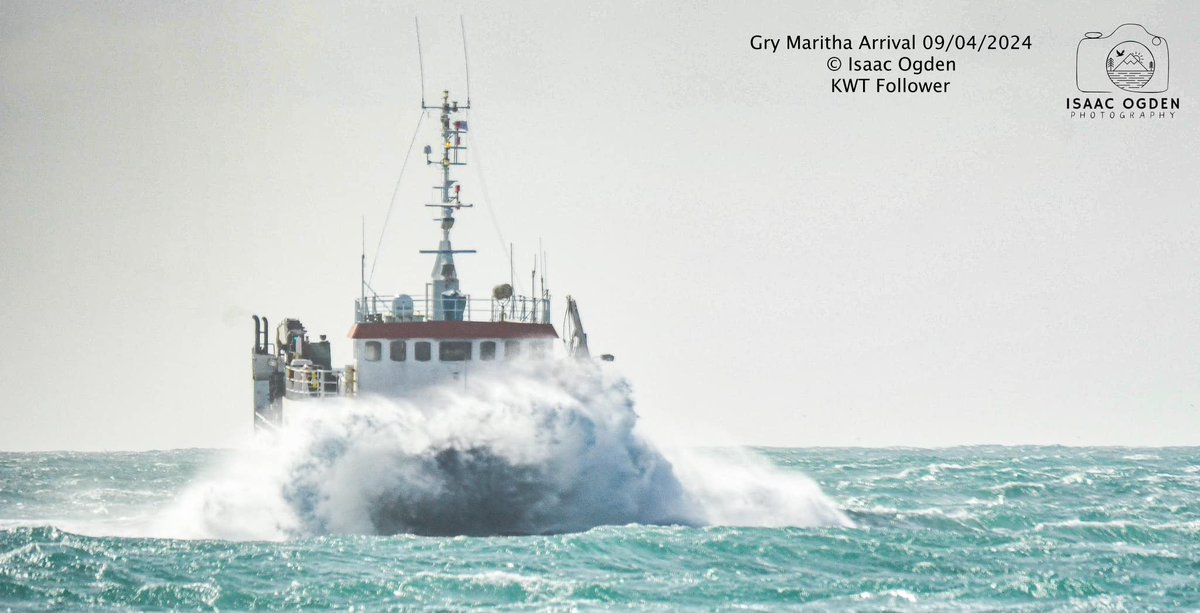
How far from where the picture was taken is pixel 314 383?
4012cm

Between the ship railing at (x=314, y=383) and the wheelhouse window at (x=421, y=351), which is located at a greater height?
the wheelhouse window at (x=421, y=351)

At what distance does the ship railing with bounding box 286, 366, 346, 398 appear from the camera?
4006 cm

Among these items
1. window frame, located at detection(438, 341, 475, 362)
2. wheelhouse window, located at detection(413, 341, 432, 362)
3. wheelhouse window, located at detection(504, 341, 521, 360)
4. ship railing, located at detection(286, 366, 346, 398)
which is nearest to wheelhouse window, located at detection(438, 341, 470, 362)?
window frame, located at detection(438, 341, 475, 362)

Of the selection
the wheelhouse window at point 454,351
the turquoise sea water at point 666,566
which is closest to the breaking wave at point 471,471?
the wheelhouse window at point 454,351

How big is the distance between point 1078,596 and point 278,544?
1778cm

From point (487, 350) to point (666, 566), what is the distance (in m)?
9.60

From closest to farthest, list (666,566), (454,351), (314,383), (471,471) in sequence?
(666,566) → (471,471) → (454,351) → (314,383)

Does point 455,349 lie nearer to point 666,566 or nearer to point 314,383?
point 314,383

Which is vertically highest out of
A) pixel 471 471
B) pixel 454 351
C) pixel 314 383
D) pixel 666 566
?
pixel 454 351

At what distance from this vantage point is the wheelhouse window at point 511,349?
39.0m

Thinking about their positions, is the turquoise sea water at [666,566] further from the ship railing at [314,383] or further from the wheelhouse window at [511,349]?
the wheelhouse window at [511,349]

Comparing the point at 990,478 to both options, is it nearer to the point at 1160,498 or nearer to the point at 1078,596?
the point at 1160,498

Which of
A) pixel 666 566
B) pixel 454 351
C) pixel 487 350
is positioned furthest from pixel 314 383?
pixel 666 566

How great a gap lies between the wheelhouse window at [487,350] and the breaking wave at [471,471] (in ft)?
2.31
